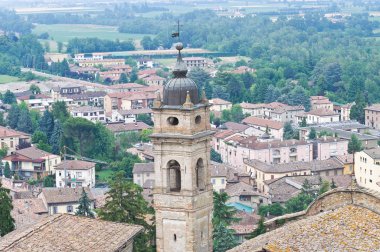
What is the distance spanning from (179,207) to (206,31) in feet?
495

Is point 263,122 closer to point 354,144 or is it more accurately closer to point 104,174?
point 354,144

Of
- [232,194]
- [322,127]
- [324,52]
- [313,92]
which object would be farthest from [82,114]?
[324,52]

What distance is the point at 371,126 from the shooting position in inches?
3120

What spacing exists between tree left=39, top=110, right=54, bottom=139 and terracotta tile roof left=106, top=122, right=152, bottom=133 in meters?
4.03

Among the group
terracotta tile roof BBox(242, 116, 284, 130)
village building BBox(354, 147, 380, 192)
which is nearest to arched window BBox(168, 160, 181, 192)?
village building BBox(354, 147, 380, 192)

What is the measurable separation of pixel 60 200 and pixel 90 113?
34.6m

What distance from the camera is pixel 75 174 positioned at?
57.7 metres

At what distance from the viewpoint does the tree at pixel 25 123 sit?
247 ft

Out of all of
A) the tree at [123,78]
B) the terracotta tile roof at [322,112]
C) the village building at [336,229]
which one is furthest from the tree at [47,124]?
the village building at [336,229]

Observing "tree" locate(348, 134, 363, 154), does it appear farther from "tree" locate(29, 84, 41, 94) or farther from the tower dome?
the tower dome

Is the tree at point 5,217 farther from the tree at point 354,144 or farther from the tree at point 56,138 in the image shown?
the tree at point 354,144

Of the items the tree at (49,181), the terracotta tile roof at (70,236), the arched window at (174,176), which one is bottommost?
the tree at (49,181)

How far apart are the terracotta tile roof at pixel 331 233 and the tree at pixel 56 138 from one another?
47262mm

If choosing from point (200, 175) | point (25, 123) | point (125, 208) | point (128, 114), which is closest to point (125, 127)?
point (25, 123)
